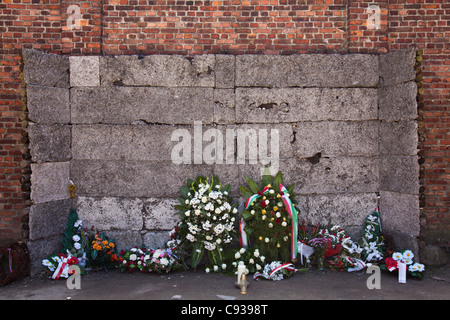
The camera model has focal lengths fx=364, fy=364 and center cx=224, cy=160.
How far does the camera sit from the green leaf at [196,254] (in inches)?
188

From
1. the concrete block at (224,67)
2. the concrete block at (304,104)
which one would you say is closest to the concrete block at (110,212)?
the concrete block at (304,104)

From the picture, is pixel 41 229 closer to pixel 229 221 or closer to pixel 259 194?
pixel 229 221

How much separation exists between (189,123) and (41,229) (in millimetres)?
2419

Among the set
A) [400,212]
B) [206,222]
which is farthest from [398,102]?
[206,222]

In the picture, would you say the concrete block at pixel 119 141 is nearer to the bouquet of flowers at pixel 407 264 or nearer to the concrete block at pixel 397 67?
the concrete block at pixel 397 67

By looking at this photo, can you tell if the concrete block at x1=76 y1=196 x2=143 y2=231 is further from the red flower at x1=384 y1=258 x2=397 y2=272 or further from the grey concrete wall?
the red flower at x1=384 y1=258 x2=397 y2=272

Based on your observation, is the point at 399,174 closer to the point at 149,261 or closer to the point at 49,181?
the point at 149,261

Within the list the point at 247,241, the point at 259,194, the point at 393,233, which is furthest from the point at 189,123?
the point at 393,233

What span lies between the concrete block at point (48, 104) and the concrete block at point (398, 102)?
→ 4.53 m

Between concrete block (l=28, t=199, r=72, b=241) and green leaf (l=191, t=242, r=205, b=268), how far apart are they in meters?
1.88

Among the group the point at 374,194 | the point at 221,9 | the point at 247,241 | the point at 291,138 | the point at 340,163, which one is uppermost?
the point at 221,9

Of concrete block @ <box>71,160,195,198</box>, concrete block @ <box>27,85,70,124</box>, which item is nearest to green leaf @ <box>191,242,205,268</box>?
concrete block @ <box>71,160,195,198</box>

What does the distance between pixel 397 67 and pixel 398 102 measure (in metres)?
0.48

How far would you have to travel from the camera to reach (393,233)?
5.08 m
